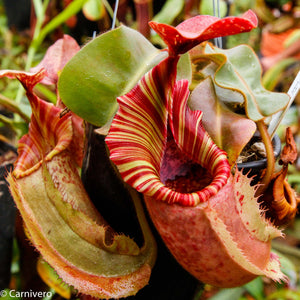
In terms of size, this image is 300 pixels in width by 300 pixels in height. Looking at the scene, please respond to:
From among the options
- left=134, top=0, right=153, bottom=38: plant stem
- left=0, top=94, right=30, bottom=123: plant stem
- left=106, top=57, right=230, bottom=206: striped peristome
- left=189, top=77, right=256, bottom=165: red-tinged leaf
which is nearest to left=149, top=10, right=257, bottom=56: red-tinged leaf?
left=106, top=57, right=230, bottom=206: striped peristome

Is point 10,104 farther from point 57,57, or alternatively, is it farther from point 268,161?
point 268,161

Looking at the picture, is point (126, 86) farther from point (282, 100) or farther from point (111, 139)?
point (282, 100)

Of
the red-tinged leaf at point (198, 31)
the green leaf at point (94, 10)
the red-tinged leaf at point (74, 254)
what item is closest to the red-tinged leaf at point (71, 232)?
the red-tinged leaf at point (74, 254)

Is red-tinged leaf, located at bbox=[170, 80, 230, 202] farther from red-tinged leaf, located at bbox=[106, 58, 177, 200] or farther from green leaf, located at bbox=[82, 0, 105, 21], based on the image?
green leaf, located at bbox=[82, 0, 105, 21]

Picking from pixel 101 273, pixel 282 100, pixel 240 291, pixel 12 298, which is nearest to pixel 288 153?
pixel 282 100

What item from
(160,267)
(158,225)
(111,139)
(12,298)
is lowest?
(12,298)

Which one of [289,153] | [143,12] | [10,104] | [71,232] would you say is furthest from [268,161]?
[143,12]
